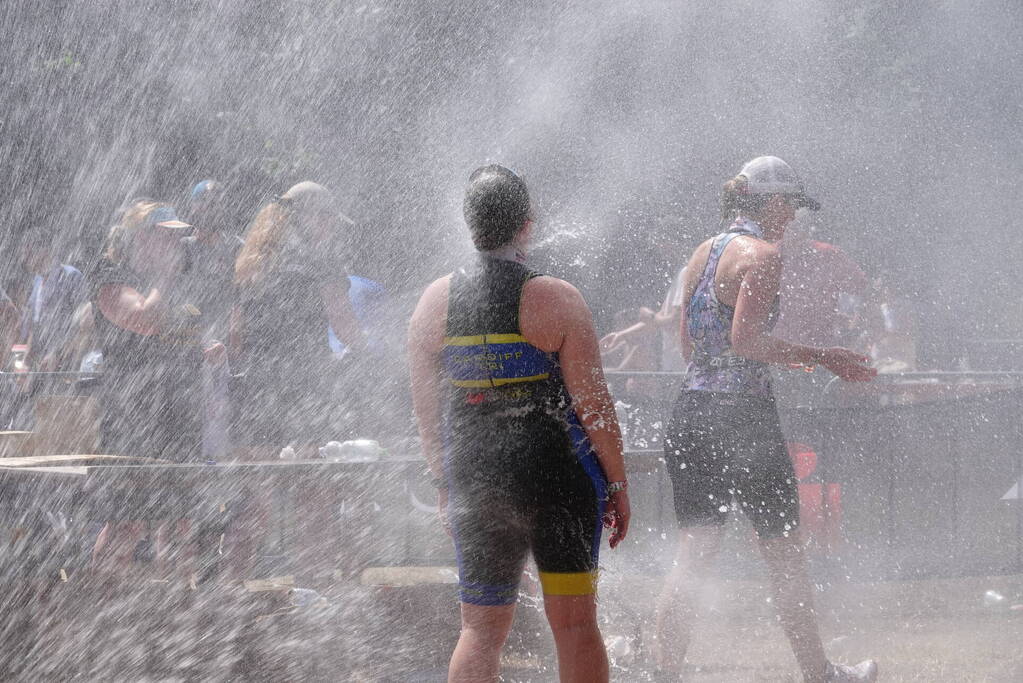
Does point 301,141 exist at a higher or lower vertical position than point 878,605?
higher

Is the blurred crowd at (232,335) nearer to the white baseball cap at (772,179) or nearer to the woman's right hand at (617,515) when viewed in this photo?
the white baseball cap at (772,179)

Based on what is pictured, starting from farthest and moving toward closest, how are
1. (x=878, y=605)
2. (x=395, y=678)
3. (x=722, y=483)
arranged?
(x=878, y=605), (x=395, y=678), (x=722, y=483)

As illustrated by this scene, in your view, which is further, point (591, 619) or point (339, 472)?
point (339, 472)

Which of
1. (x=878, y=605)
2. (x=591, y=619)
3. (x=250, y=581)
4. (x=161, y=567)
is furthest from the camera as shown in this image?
(x=878, y=605)

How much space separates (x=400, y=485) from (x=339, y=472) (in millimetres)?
748

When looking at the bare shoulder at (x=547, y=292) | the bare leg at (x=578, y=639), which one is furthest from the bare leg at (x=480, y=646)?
the bare shoulder at (x=547, y=292)

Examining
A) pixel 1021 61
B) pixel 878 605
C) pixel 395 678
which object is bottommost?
pixel 878 605

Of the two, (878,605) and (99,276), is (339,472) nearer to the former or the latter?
(99,276)

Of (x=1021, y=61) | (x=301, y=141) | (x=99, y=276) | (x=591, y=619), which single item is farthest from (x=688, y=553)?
(x=1021, y=61)

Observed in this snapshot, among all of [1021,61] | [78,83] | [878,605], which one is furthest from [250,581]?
Answer: [1021,61]

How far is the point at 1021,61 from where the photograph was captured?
9383mm

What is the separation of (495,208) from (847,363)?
153 centimetres

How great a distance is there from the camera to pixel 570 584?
9.13ft

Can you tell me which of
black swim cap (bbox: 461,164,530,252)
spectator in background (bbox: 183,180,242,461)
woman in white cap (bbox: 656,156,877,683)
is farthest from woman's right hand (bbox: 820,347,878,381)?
spectator in background (bbox: 183,180,242,461)
